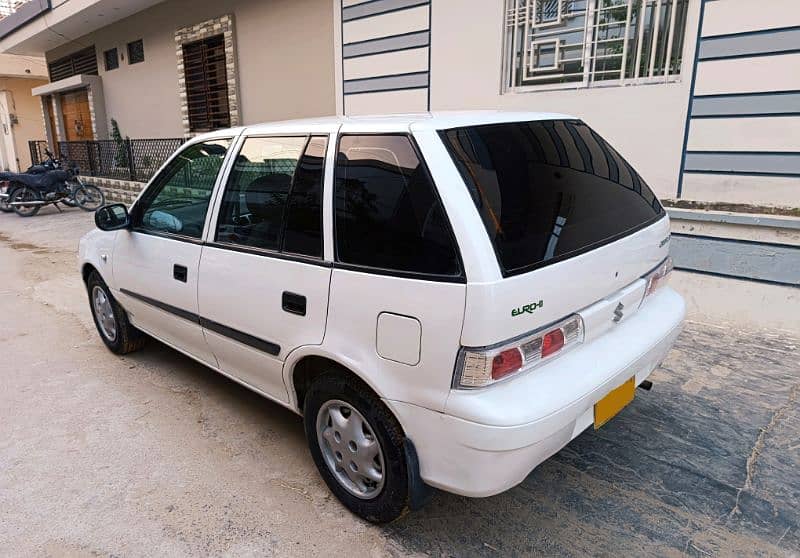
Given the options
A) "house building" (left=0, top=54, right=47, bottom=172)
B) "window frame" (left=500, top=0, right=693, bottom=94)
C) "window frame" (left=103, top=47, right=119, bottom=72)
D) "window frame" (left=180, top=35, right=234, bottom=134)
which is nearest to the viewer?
"window frame" (left=500, top=0, right=693, bottom=94)

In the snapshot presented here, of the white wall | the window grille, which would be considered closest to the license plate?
the white wall

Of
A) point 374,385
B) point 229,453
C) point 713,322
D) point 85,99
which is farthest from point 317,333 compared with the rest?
point 85,99

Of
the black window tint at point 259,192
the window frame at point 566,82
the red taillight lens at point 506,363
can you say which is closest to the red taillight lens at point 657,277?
the red taillight lens at point 506,363

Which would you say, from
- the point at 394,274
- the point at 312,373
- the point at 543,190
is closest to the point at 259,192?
the point at 312,373

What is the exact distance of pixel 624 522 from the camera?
7.52ft

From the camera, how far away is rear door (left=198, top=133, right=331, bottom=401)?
7.52 feet

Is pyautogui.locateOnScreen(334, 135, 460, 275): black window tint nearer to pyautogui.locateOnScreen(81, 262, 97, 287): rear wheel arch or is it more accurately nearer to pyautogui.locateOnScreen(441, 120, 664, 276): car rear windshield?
pyautogui.locateOnScreen(441, 120, 664, 276): car rear windshield

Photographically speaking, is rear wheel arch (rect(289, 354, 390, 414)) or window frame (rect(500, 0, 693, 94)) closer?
rear wheel arch (rect(289, 354, 390, 414))

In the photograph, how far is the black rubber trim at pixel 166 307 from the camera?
298 centimetres

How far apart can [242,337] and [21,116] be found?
24583 millimetres

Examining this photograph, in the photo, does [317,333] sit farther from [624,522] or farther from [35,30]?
[35,30]

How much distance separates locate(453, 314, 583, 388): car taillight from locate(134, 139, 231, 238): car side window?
5.79 ft

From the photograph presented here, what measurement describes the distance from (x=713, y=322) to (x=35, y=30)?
648 inches

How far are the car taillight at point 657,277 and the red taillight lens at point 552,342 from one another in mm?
751
